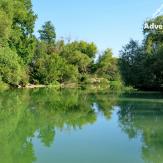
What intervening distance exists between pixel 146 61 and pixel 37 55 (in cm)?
2450

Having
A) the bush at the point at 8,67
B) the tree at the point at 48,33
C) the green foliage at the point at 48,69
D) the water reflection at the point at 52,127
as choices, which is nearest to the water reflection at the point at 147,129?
the water reflection at the point at 52,127

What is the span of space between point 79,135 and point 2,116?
6.15 m

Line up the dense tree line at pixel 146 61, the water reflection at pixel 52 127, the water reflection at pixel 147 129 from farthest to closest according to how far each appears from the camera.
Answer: the dense tree line at pixel 146 61
the water reflection at pixel 52 127
the water reflection at pixel 147 129

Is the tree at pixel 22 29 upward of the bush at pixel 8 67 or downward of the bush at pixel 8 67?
upward

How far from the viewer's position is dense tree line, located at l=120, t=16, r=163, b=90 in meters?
41.1

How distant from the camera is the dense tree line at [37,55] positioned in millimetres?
42406

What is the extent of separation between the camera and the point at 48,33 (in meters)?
77.0

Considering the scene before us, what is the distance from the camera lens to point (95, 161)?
958 centimetres

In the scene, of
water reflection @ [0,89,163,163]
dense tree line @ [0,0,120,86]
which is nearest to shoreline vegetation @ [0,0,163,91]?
dense tree line @ [0,0,120,86]

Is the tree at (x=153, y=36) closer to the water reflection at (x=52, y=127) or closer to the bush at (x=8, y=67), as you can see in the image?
the bush at (x=8, y=67)

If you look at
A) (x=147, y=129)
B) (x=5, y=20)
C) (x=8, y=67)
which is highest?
(x=5, y=20)

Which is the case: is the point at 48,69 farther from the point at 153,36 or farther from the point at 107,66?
the point at 107,66

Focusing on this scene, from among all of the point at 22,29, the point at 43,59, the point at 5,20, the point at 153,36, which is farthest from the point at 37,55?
the point at 5,20

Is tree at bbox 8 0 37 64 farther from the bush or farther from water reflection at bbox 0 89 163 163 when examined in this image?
water reflection at bbox 0 89 163 163
